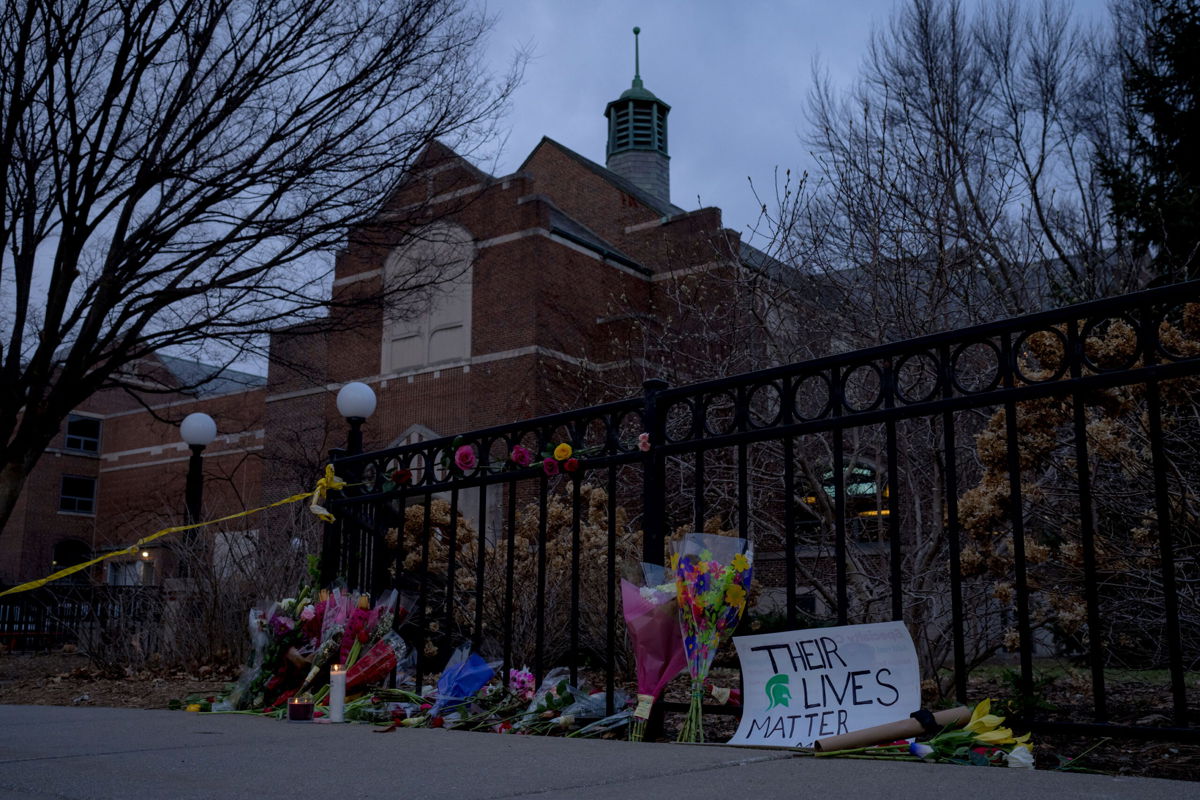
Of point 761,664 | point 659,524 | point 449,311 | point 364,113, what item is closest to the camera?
point 761,664

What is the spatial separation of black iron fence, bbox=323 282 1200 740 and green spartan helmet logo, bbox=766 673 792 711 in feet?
1.17

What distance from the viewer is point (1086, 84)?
51.4 feet

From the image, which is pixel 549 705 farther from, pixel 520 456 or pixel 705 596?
pixel 520 456

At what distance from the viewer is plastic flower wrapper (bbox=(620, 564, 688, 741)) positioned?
4570 mm

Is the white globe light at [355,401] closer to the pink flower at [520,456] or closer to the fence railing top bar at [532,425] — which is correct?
the fence railing top bar at [532,425]

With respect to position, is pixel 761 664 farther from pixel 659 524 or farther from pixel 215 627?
pixel 215 627

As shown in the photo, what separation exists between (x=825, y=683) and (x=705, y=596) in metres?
0.61

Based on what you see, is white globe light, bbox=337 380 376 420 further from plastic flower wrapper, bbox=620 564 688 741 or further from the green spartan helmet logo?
the green spartan helmet logo

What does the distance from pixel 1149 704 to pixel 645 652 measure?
9.90 feet

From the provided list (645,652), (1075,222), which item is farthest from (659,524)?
(1075,222)

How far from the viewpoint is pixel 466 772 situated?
129 inches

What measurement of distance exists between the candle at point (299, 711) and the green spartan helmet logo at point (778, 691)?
2605 mm

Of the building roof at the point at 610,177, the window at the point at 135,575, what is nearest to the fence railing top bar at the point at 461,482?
the window at the point at 135,575

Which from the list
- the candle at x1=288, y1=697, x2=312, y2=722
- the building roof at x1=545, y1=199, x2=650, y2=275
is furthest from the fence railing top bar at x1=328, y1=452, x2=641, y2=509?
the building roof at x1=545, y1=199, x2=650, y2=275
